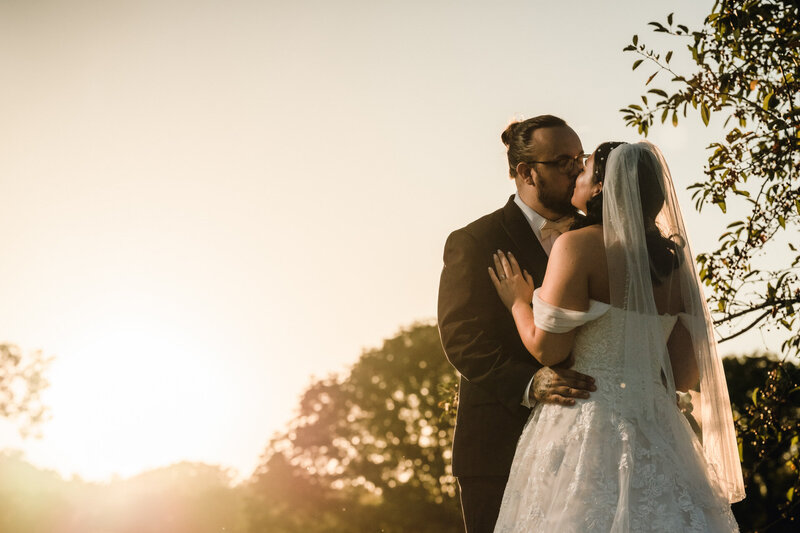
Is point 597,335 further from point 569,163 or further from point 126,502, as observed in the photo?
point 126,502

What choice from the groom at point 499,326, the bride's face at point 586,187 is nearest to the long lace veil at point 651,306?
the bride's face at point 586,187

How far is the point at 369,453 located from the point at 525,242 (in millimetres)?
32315

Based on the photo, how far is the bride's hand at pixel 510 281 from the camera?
4703 millimetres

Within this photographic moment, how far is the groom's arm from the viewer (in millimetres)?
4629

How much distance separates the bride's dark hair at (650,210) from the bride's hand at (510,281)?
1.79 ft

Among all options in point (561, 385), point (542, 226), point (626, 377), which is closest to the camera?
point (626, 377)

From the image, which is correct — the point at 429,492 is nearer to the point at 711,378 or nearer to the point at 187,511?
the point at 187,511

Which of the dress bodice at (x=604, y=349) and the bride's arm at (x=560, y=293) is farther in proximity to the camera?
the dress bodice at (x=604, y=349)

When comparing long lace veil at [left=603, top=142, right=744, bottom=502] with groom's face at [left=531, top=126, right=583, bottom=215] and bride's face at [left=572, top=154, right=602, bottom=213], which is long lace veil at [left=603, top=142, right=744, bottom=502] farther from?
groom's face at [left=531, top=126, right=583, bottom=215]

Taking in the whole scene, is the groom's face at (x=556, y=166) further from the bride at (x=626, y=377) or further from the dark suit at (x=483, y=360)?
the bride at (x=626, y=377)

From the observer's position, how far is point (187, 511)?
4812 cm

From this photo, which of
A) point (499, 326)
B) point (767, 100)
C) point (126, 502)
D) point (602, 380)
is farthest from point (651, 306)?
point (126, 502)

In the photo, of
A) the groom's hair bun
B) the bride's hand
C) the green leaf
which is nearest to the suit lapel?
the bride's hand

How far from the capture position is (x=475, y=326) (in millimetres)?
4926
